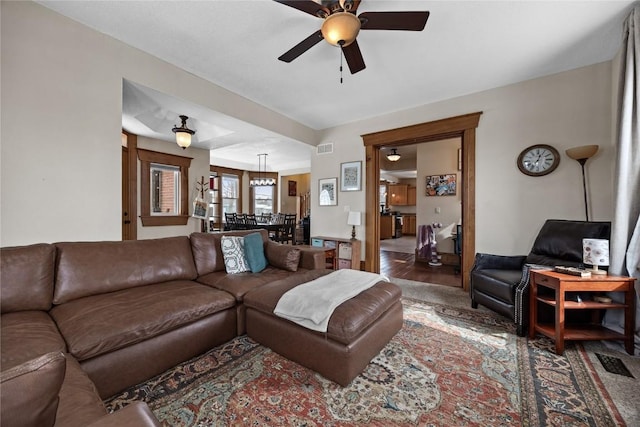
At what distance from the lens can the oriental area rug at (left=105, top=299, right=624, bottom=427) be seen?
4.36 ft

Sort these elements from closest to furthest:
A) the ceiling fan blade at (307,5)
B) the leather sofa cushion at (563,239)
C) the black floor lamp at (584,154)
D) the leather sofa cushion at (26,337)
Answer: the leather sofa cushion at (26,337) → the ceiling fan blade at (307,5) → the leather sofa cushion at (563,239) → the black floor lamp at (584,154)

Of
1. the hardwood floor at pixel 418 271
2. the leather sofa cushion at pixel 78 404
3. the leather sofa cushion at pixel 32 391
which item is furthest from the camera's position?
the hardwood floor at pixel 418 271

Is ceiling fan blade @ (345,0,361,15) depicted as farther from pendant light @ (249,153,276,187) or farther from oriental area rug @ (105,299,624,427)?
pendant light @ (249,153,276,187)

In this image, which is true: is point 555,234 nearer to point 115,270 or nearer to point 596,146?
point 596,146

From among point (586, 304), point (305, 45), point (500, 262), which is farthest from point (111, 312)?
point (500, 262)

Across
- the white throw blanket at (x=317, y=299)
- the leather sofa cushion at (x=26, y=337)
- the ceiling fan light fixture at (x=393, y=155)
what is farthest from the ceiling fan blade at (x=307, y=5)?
the ceiling fan light fixture at (x=393, y=155)

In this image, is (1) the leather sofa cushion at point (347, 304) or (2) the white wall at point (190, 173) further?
(2) the white wall at point (190, 173)

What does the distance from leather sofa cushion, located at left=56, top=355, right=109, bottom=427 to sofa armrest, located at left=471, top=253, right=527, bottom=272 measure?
323cm

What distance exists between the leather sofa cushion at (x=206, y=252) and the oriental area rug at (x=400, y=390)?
2.77 feet

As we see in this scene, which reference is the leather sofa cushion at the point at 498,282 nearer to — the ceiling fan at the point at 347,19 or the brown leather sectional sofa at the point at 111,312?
the brown leather sectional sofa at the point at 111,312

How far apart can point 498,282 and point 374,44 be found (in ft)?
8.70

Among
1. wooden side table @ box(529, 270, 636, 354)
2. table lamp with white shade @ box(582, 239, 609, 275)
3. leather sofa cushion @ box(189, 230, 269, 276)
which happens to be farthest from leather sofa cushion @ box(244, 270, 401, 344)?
table lamp with white shade @ box(582, 239, 609, 275)

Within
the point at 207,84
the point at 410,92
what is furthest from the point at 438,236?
the point at 207,84

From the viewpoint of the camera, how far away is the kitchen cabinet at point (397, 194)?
10883 mm
